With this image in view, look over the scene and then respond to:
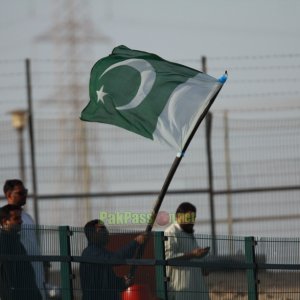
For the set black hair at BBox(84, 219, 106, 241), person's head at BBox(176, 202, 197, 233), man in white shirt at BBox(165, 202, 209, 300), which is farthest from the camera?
person's head at BBox(176, 202, 197, 233)

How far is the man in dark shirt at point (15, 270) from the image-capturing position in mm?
12594

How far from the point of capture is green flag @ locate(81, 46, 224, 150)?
12.9 metres

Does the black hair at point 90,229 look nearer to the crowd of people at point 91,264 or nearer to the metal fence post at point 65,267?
the crowd of people at point 91,264

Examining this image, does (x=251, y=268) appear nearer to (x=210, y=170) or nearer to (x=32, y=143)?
(x=210, y=170)

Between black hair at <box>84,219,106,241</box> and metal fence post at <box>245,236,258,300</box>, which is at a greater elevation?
black hair at <box>84,219,106,241</box>

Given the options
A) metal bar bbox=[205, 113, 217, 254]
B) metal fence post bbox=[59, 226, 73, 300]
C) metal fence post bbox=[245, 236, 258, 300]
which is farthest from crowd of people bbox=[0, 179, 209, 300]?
metal bar bbox=[205, 113, 217, 254]

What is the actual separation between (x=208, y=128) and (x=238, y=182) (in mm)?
775

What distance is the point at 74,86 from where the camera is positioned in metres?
20.7

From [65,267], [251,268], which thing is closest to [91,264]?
[65,267]

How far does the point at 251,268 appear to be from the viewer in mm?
12727

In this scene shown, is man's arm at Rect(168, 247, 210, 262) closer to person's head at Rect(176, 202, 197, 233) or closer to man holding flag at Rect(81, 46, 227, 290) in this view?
person's head at Rect(176, 202, 197, 233)

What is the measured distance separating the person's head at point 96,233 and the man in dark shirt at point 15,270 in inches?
22.8

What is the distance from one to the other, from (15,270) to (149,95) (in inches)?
78.1

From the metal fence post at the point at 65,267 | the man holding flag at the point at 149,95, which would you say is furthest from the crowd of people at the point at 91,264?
the man holding flag at the point at 149,95
